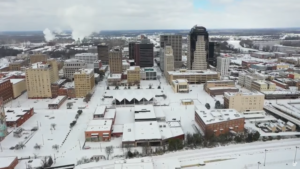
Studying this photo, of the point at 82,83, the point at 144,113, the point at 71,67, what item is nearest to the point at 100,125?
the point at 144,113

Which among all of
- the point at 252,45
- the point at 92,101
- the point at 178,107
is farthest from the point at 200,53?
the point at 252,45

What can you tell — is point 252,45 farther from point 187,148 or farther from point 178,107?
point 187,148

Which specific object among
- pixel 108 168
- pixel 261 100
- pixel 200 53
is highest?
pixel 200 53

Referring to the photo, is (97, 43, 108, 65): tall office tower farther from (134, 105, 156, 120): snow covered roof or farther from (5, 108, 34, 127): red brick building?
(134, 105, 156, 120): snow covered roof

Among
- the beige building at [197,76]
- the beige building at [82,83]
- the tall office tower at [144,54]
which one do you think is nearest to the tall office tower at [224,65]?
the beige building at [197,76]

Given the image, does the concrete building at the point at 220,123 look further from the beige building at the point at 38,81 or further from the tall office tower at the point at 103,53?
the tall office tower at the point at 103,53

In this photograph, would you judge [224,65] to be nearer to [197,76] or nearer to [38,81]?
[197,76]

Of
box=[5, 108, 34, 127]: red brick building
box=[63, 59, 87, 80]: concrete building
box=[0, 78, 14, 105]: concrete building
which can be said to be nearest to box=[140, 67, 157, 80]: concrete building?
box=[63, 59, 87, 80]: concrete building
